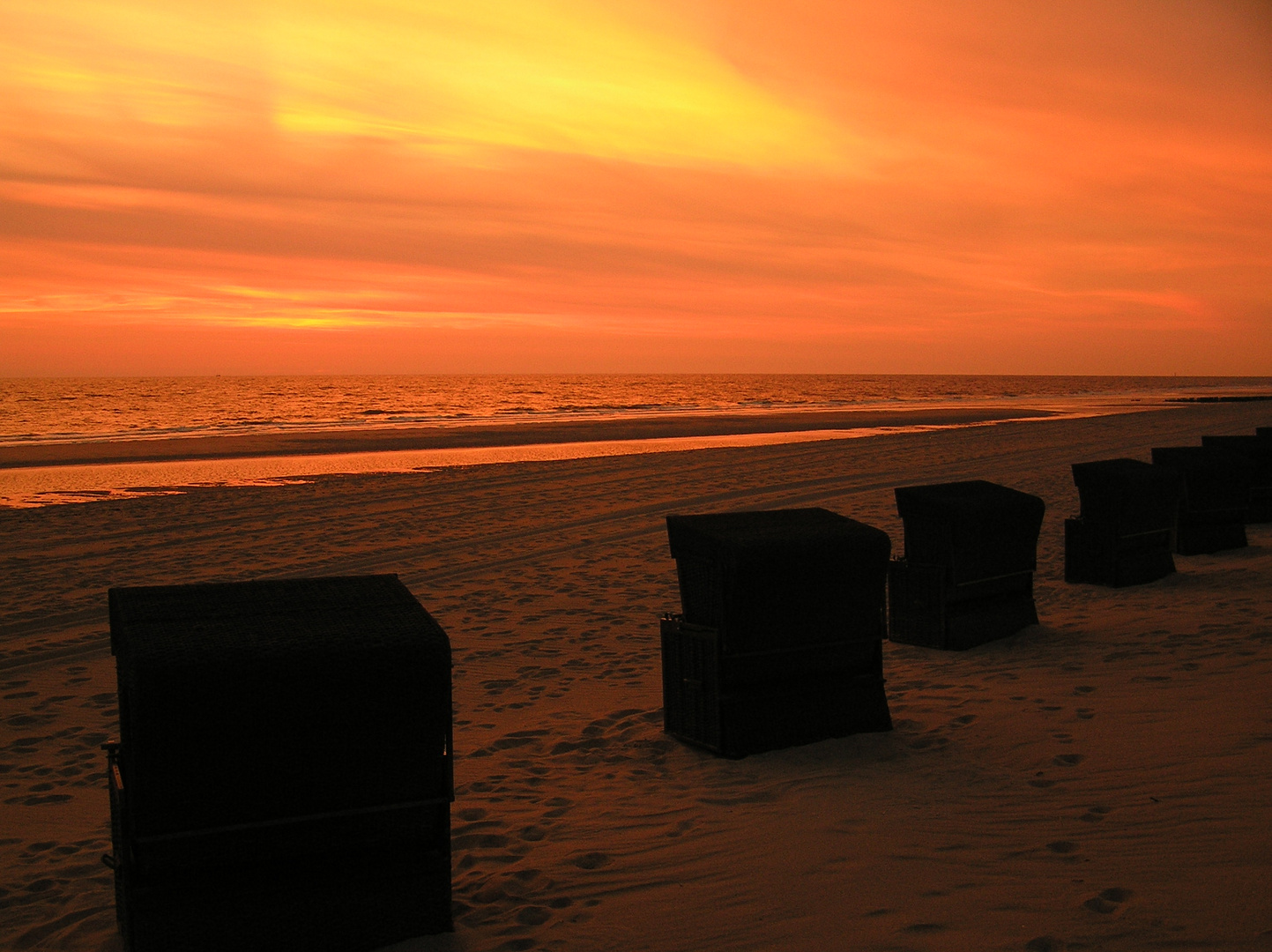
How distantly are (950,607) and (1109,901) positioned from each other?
379cm

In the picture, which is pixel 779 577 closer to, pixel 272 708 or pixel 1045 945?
pixel 1045 945

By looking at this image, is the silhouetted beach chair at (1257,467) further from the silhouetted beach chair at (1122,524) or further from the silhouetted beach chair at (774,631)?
the silhouetted beach chair at (774,631)

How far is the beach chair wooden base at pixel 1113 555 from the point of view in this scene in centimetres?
911

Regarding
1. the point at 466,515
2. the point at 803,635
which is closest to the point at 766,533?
the point at 803,635

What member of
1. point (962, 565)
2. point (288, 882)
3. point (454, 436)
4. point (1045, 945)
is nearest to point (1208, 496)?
point (962, 565)

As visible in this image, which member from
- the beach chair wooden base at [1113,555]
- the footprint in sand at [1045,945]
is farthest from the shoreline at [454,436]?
the footprint in sand at [1045,945]

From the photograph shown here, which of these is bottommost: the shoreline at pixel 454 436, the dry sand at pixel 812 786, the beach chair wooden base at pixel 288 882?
the dry sand at pixel 812 786

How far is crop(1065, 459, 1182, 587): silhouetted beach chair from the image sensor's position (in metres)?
8.97

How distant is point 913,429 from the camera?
3494 centimetres

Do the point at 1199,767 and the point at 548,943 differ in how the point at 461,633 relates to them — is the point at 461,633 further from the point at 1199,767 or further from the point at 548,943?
the point at 1199,767

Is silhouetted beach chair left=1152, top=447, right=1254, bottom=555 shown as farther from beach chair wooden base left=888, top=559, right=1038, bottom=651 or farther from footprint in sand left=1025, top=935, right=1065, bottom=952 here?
footprint in sand left=1025, top=935, right=1065, bottom=952

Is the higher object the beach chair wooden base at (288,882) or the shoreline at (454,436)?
the shoreline at (454,436)

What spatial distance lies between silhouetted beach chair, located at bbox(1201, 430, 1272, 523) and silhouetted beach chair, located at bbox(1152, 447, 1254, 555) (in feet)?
4.56

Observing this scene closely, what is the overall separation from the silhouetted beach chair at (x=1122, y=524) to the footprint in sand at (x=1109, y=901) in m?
5.93
